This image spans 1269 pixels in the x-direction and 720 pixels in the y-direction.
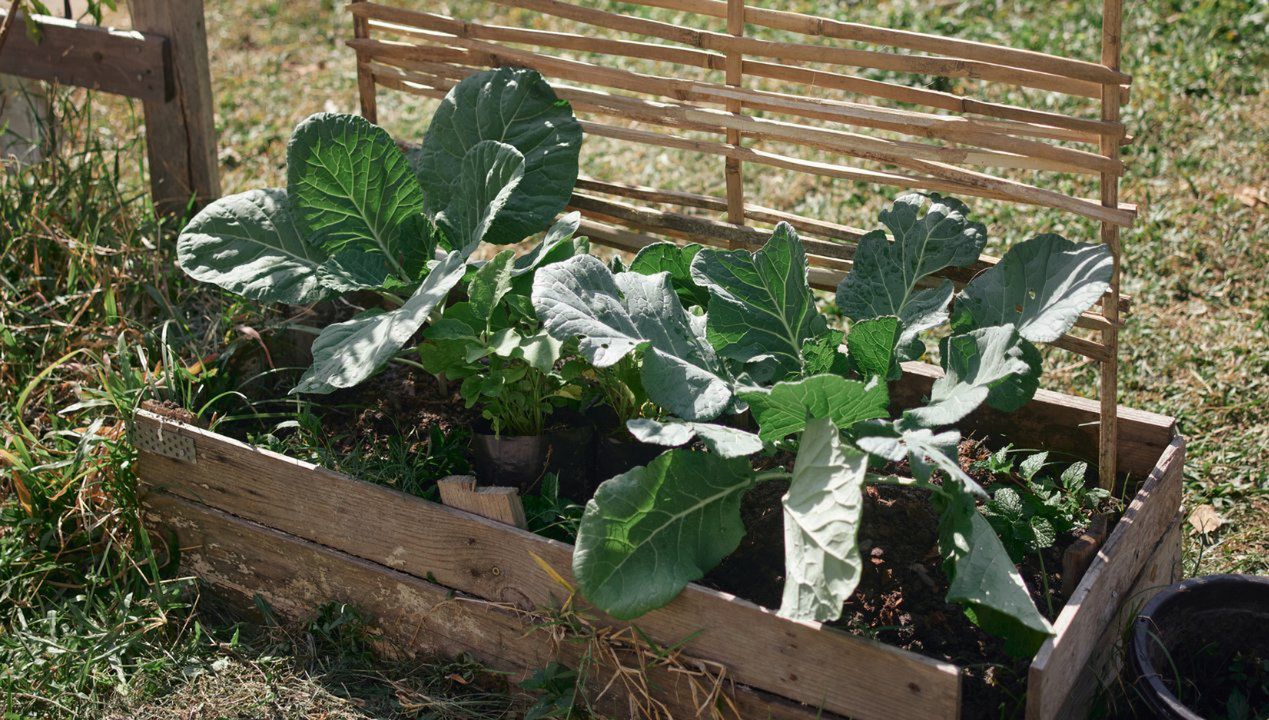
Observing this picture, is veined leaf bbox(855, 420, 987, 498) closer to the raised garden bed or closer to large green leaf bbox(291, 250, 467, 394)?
the raised garden bed

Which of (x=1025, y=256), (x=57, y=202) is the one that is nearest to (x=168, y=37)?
(x=57, y=202)

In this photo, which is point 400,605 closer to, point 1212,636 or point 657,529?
point 657,529

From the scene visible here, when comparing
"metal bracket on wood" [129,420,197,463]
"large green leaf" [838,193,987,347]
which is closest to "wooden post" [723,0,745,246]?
"large green leaf" [838,193,987,347]

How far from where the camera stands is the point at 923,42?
2520 mm

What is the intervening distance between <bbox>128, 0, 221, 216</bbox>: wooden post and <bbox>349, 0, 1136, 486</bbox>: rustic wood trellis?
542 millimetres

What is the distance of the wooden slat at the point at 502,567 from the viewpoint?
196 cm

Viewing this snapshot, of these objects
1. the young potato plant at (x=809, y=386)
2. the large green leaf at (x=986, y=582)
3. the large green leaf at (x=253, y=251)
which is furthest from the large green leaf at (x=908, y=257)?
the large green leaf at (x=253, y=251)

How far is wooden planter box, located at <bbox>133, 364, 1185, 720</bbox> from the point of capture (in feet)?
6.59

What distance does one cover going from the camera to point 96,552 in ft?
9.39

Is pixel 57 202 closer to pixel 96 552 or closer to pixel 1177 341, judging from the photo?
pixel 96 552

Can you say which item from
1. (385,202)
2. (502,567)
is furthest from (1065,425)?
(385,202)

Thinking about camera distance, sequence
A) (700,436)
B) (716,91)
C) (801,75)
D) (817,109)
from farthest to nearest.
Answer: (801,75) < (716,91) < (817,109) < (700,436)

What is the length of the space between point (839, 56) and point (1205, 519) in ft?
4.86

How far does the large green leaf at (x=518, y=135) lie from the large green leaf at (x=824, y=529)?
1019 mm
